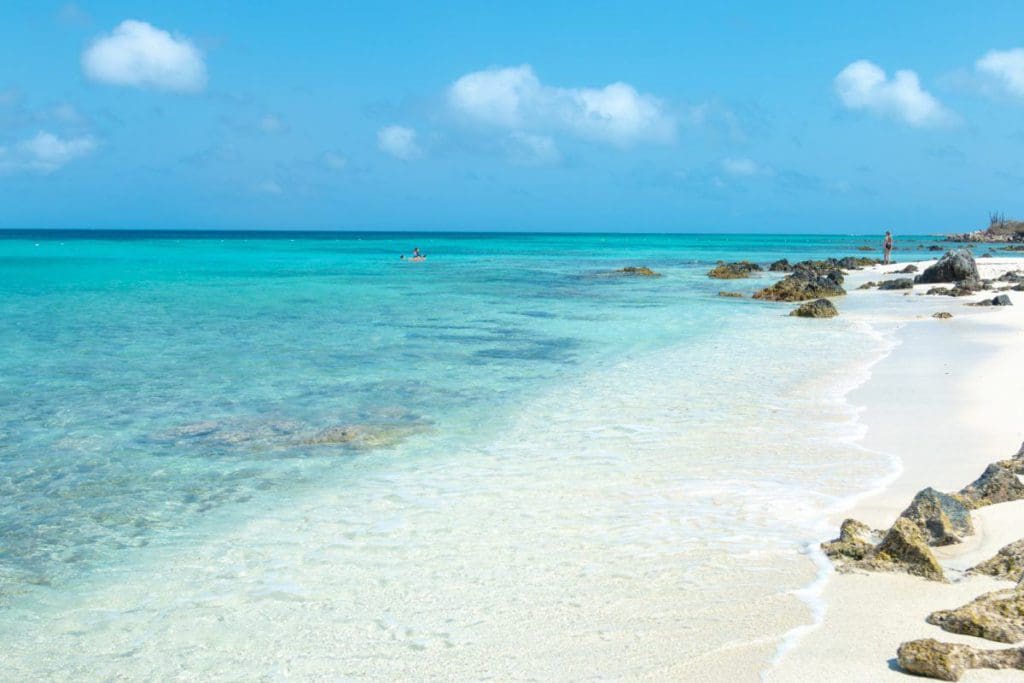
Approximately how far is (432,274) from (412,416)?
115 ft

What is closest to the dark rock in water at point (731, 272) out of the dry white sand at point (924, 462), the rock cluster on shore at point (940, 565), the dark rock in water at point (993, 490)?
the dry white sand at point (924, 462)

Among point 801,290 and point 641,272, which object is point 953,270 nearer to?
point 801,290

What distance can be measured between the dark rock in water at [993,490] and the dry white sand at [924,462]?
13cm

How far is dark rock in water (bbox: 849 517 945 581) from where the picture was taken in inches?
194

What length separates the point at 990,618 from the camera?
414cm

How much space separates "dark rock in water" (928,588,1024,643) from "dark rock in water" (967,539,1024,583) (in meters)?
0.49

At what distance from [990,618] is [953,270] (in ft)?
100

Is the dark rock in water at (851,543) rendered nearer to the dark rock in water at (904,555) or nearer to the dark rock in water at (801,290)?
the dark rock in water at (904,555)

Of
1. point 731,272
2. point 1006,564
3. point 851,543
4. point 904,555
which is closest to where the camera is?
point 1006,564

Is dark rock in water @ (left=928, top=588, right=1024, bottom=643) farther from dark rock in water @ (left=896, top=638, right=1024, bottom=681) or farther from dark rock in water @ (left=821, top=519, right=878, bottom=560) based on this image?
dark rock in water @ (left=821, top=519, right=878, bottom=560)

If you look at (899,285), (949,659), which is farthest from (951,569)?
(899,285)

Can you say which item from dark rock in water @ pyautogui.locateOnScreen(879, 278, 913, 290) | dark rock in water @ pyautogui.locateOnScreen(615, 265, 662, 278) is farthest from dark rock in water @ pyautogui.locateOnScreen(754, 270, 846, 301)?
dark rock in water @ pyautogui.locateOnScreen(615, 265, 662, 278)

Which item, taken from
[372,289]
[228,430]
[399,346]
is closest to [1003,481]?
[228,430]

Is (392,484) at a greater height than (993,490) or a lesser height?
lesser
